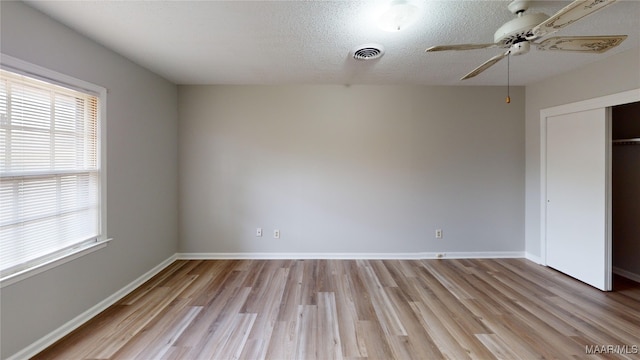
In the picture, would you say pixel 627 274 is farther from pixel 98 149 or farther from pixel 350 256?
pixel 98 149

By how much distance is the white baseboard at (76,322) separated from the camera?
1.78 metres

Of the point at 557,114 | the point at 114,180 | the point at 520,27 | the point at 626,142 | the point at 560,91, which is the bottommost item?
the point at 114,180

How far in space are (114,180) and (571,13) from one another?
3.73 metres

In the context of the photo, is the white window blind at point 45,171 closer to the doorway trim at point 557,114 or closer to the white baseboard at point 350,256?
the white baseboard at point 350,256

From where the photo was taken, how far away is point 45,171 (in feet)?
6.34

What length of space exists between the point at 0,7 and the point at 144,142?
150 centimetres

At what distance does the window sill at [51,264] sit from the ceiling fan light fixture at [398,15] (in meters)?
3.10

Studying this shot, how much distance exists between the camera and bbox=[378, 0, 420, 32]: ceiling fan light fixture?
1741mm

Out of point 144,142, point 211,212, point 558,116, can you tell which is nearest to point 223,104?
point 144,142

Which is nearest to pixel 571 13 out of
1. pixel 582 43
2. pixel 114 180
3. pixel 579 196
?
pixel 582 43

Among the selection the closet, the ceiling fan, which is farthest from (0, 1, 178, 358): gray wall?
the closet

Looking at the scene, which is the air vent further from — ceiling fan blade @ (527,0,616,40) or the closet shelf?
the closet shelf

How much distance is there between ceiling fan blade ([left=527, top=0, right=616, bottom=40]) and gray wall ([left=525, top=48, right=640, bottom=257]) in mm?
1924

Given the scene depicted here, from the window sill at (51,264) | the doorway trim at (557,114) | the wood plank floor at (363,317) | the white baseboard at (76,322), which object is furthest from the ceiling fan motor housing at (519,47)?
the white baseboard at (76,322)
